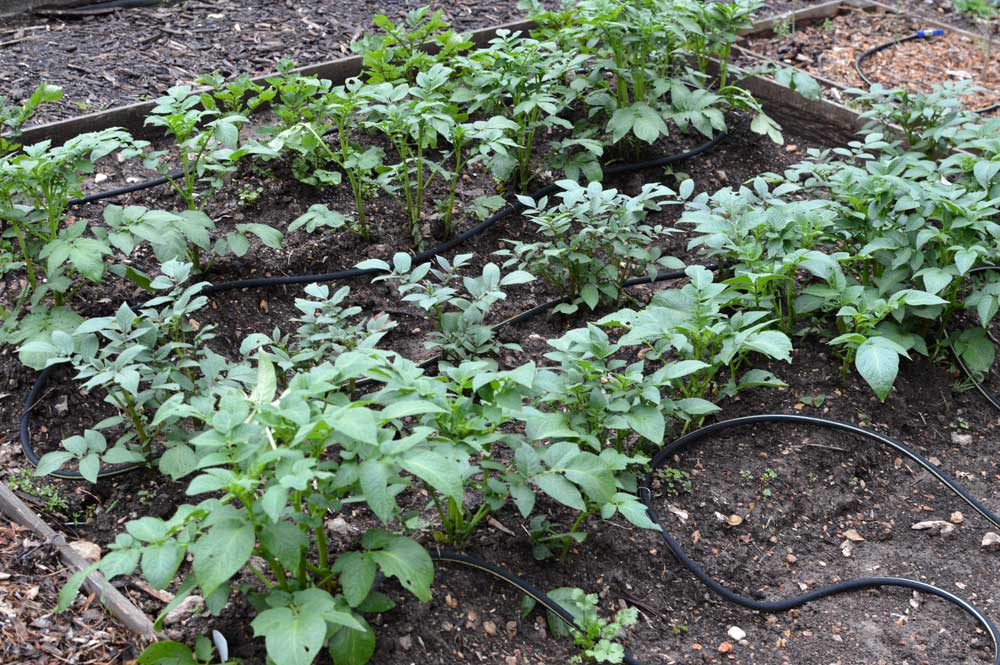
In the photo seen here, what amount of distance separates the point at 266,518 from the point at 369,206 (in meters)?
2.23

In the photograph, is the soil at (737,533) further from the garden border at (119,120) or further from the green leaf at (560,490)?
the garden border at (119,120)

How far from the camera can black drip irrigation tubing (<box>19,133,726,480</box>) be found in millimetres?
3016

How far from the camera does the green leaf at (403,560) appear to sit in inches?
89.3

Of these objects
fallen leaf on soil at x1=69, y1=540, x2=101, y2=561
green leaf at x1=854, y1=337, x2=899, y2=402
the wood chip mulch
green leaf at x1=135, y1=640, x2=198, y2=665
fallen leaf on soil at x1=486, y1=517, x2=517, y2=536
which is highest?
green leaf at x1=854, y1=337, x2=899, y2=402

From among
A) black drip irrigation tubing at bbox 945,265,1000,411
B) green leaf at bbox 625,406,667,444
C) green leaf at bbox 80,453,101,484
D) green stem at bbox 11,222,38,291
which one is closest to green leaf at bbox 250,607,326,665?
green leaf at bbox 80,453,101,484

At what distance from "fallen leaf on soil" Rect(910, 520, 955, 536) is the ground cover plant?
0.47 meters

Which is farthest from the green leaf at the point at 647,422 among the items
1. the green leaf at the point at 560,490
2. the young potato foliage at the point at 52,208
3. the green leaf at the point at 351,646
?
the young potato foliage at the point at 52,208

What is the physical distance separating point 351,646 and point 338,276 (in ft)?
6.00

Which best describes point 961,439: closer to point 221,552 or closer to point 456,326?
point 456,326

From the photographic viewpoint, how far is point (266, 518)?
7.12ft

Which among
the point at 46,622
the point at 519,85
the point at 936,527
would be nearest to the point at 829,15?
the point at 519,85

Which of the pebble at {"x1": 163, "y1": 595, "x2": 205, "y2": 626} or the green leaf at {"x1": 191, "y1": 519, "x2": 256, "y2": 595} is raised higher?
the green leaf at {"x1": 191, "y1": 519, "x2": 256, "y2": 595}

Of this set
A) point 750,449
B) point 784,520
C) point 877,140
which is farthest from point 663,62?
point 784,520

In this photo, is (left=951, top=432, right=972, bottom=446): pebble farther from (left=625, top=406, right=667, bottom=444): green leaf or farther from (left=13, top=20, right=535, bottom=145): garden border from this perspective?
(left=13, top=20, right=535, bottom=145): garden border
